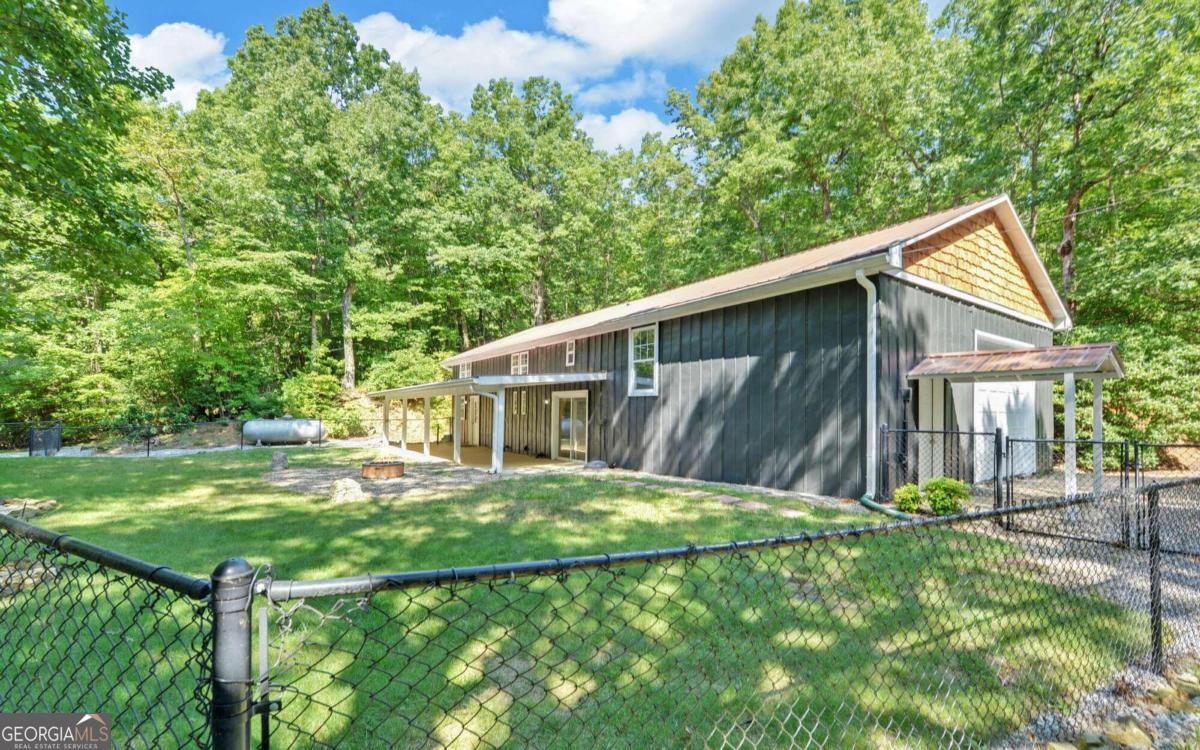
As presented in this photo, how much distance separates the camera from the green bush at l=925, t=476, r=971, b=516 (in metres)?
6.59

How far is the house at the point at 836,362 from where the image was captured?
7910mm

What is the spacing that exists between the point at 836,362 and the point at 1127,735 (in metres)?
6.22

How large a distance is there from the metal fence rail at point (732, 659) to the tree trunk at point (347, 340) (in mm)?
21172

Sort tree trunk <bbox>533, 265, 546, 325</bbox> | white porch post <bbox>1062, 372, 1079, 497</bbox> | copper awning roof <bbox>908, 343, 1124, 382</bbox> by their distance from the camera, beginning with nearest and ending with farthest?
1. white porch post <bbox>1062, 372, 1079, 497</bbox>
2. copper awning roof <bbox>908, 343, 1124, 382</bbox>
3. tree trunk <bbox>533, 265, 546, 325</bbox>

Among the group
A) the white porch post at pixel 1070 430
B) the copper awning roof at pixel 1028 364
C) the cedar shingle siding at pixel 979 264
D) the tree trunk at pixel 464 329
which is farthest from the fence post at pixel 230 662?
the tree trunk at pixel 464 329

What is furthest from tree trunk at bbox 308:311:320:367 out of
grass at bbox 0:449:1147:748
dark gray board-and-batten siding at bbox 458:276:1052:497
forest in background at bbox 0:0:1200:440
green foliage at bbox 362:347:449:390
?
grass at bbox 0:449:1147:748

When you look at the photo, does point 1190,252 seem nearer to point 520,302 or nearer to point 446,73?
point 520,302

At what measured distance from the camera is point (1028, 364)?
23.5 feet

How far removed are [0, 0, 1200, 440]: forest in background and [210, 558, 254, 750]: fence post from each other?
9395 millimetres

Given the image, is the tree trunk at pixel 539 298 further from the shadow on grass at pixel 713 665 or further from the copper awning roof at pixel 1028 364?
the shadow on grass at pixel 713 665

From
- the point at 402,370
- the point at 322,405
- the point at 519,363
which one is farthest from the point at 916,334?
the point at 322,405

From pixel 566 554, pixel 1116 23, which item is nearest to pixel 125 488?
pixel 566 554

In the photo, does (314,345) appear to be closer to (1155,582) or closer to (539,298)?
(539,298)

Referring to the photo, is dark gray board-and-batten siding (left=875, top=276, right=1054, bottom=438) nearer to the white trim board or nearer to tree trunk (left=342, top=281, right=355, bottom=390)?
the white trim board
